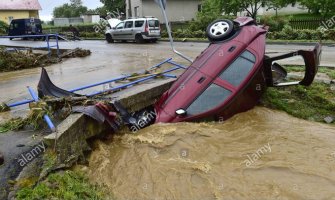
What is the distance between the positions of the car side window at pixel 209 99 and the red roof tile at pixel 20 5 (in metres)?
48.7

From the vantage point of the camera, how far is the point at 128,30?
25703 millimetres

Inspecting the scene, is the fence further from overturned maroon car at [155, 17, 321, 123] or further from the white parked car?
overturned maroon car at [155, 17, 321, 123]

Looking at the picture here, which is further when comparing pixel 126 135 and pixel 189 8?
pixel 189 8

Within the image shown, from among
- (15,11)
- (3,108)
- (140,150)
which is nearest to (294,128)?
(140,150)

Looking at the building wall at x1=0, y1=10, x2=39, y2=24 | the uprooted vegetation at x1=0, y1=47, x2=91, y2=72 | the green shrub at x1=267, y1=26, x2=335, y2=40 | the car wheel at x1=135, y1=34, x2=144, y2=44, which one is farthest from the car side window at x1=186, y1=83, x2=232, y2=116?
the building wall at x1=0, y1=10, x2=39, y2=24

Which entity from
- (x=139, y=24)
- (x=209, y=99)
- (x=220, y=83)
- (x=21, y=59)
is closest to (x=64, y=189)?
(x=209, y=99)

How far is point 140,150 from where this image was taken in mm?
6621

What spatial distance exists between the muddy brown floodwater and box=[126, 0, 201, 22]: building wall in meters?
31.4

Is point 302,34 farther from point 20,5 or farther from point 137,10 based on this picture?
point 20,5

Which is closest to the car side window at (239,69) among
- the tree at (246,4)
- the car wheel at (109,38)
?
the car wheel at (109,38)

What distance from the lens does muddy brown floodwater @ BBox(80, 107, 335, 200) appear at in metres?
5.36

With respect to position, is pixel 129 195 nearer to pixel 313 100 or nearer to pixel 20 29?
pixel 313 100

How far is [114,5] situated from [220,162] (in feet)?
176

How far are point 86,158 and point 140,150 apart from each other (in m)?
Result: 0.96
